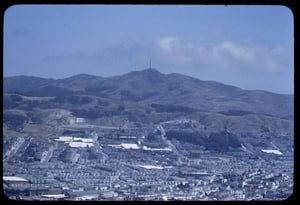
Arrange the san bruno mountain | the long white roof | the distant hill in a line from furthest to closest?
the distant hill → the san bruno mountain → the long white roof

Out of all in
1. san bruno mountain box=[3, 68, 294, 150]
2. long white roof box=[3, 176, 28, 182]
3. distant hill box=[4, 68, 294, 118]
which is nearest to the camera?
long white roof box=[3, 176, 28, 182]

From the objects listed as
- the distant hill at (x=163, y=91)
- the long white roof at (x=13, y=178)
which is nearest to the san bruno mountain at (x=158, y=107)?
the distant hill at (x=163, y=91)

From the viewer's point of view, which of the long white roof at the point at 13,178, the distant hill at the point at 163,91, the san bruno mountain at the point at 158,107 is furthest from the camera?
the distant hill at the point at 163,91

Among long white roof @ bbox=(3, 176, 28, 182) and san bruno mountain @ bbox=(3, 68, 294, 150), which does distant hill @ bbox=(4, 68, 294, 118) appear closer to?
san bruno mountain @ bbox=(3, 68, 294, 150)

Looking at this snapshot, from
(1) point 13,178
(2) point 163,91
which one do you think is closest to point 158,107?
(2) point 163,91

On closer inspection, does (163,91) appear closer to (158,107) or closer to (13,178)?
(158,107)

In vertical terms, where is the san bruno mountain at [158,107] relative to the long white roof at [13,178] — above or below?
above

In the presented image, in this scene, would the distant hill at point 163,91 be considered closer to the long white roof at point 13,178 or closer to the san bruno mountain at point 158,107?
the san bruno mountain at point 158,107

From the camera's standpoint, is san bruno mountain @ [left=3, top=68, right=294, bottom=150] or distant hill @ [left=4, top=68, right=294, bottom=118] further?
distant hill @ [left=4, top=68, right=294, bottom=118]

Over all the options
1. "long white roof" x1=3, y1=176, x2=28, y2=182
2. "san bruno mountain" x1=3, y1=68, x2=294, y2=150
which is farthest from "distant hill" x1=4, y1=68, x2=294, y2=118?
"long white roof" x1=3, y1=176, x2=28, y2=182
